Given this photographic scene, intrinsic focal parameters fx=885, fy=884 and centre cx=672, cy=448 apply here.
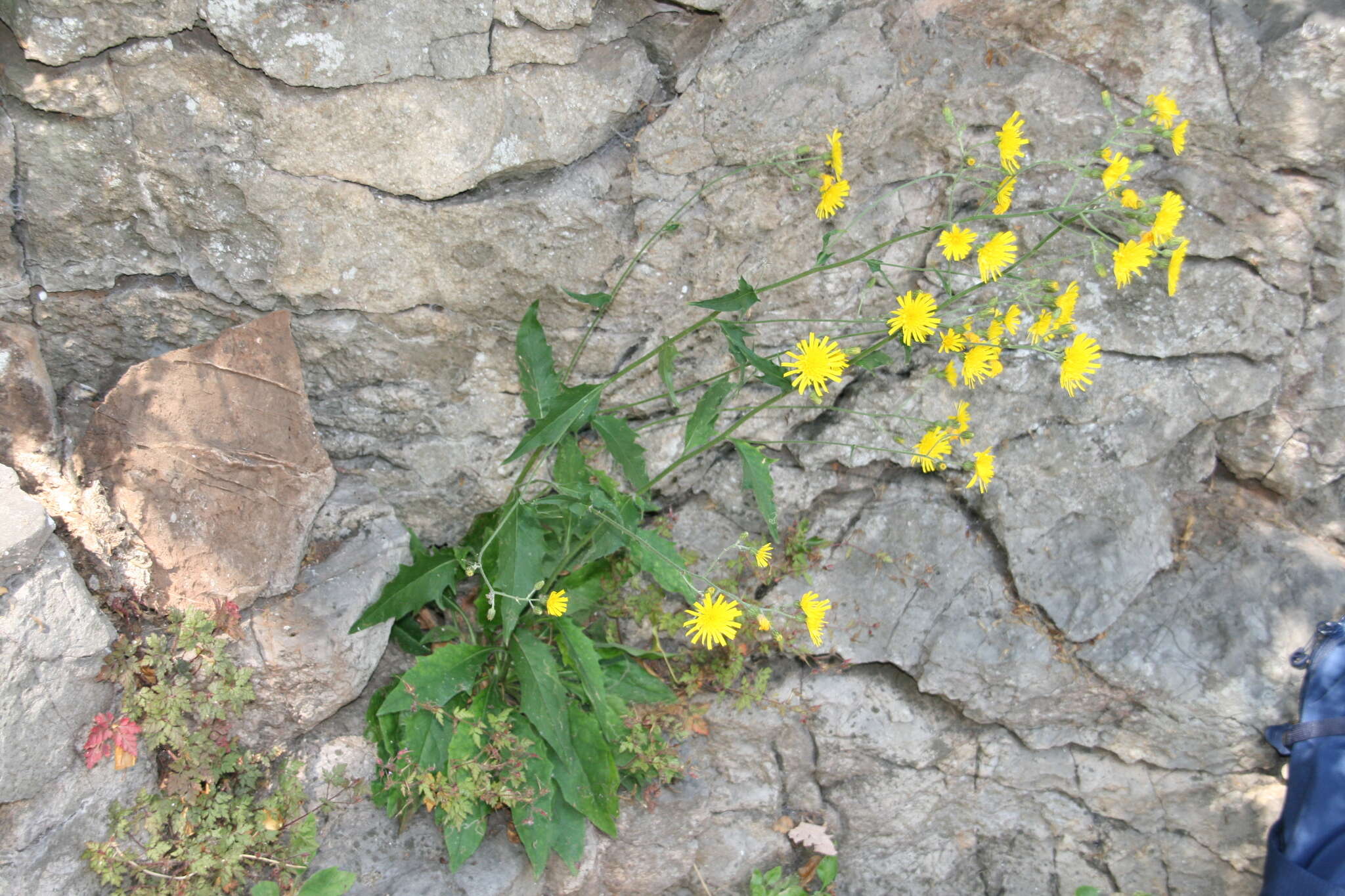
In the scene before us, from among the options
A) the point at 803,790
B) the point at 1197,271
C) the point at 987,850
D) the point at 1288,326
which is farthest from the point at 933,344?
the point at 987,850

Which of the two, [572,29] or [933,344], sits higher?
[572,29]

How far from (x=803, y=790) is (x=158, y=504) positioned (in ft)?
7.57

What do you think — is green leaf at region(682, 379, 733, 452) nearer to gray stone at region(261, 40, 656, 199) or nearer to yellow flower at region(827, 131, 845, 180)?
yellow flower at region(827, 131, 845, 180)

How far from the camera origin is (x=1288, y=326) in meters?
2.99

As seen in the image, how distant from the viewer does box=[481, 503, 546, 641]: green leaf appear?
2537 mm

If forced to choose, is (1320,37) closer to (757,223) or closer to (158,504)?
(757,223)

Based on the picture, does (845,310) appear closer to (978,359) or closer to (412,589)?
(978,359)

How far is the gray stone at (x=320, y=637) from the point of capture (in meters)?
2.66

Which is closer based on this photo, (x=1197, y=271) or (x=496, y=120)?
(x=496, y=120)

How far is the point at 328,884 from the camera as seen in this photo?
8.20ft

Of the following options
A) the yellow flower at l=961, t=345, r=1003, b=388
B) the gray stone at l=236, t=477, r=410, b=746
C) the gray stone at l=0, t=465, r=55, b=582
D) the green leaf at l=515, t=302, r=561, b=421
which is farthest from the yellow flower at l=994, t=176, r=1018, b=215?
the gray stone at l=0, t=465, r=55, b=582

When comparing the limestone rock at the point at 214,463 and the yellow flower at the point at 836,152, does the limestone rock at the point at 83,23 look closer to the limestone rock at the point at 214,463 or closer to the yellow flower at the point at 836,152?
the limestone rock at the point at 214,463

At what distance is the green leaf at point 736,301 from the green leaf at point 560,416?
366 mm

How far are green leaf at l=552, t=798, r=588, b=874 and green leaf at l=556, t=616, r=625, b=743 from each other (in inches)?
10.1
